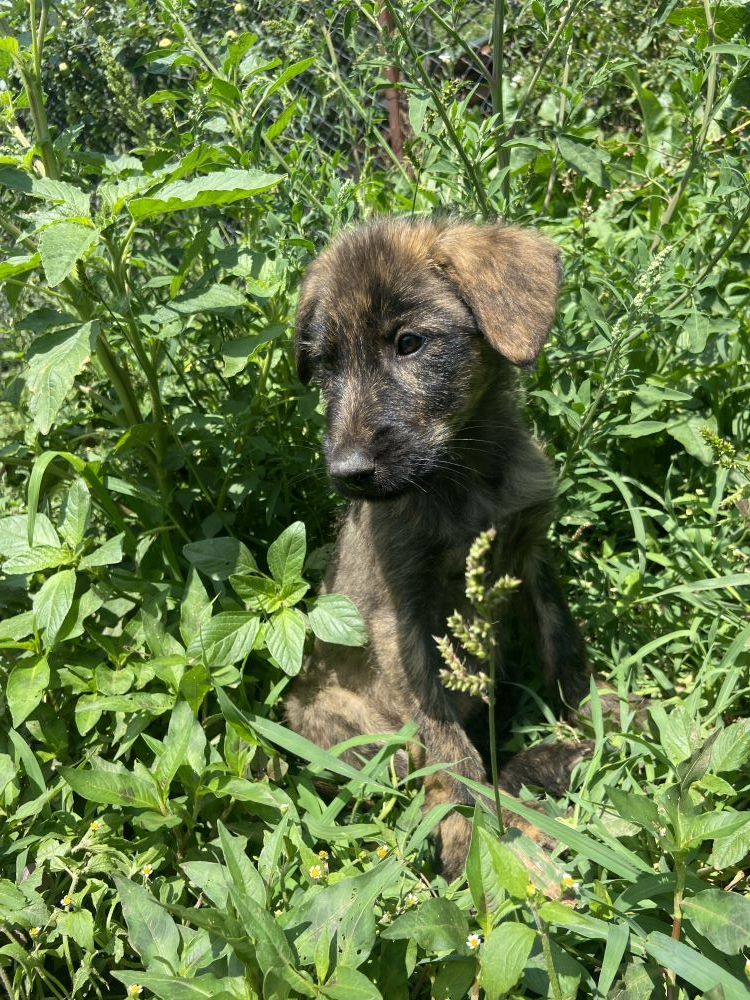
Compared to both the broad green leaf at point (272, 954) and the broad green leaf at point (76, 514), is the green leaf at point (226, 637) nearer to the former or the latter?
the broad green leaf at point (76, 514)

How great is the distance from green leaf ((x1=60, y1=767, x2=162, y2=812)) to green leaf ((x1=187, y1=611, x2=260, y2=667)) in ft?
1.19

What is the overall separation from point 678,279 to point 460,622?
192 centimetres

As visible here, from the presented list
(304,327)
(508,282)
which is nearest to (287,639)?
(304,327)

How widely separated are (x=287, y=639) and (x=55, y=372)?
0.88 m

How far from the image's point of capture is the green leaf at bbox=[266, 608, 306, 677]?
2.42m

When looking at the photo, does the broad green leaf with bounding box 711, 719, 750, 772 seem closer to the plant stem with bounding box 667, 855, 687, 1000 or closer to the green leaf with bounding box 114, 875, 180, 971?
the plant stem with bounding box 667, 855, 687, 1000

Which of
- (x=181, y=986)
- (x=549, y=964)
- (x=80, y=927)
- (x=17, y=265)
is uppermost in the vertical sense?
(x=17, y=265)

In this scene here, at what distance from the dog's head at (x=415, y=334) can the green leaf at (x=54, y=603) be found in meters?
0.80

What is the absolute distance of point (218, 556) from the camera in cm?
275

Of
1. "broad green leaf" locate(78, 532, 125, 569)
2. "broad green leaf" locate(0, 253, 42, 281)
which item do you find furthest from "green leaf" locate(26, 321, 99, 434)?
"broad green leaf" locate(78, 532, 125, 569)

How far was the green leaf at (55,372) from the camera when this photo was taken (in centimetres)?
223

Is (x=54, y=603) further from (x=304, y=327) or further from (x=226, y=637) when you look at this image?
(x=304, y=327)

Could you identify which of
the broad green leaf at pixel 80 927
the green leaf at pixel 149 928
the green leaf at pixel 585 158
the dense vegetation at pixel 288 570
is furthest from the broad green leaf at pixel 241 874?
the green leaf at pixel 585 158

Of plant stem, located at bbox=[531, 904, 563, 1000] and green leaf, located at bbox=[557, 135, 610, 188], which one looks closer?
plant stem, located at bbox=[531, 904, 563, 1000]
